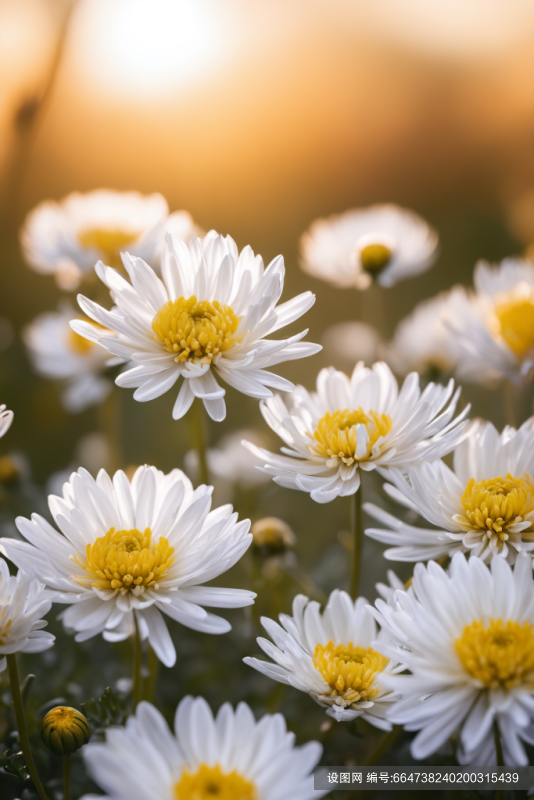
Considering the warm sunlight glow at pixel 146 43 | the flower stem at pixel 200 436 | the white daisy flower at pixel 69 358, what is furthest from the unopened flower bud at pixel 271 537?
the warm sunlight glow at pixel 146 43

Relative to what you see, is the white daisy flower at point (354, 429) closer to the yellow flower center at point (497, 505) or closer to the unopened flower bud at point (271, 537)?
the yellow flower center at point (497, 505)

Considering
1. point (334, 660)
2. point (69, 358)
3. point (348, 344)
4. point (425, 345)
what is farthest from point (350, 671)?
point (348, 344)

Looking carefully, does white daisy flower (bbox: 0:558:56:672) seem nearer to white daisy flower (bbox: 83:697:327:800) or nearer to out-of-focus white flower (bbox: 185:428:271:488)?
white daisy flower (bbox: 83:697:327:800)

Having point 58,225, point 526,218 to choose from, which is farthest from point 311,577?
point 526,218

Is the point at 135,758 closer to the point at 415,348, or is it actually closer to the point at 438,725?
the point at 438,725

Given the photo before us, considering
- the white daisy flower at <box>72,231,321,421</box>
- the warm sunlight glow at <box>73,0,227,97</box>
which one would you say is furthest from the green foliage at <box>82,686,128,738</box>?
the warm sunlight glow at <box>73,0,227,97</box>

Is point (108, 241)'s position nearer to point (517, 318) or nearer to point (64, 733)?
point (517, 318)
